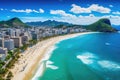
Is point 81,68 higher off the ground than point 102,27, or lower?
lower

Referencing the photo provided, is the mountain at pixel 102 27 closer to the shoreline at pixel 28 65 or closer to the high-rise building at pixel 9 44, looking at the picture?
the high-rise building at pixel 9 44

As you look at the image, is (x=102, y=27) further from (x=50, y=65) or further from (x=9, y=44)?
(x=50, y=65)

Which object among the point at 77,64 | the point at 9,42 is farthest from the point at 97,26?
the point at 77,64

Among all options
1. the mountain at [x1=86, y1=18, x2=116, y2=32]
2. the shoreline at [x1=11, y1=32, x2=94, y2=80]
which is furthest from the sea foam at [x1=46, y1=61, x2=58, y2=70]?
the mountain at [x1=86, y1=18, x2=116, y2=32]

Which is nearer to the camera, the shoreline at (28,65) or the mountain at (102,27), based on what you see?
the shoreline at (28,65)

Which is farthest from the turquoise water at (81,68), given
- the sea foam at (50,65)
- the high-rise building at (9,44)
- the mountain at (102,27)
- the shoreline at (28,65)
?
the mountain at (102,27)

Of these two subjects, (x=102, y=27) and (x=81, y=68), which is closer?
(x=81, y=68)

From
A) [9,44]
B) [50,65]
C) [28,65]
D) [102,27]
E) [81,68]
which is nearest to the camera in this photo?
[81,68]

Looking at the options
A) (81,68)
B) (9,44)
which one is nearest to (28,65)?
(81,68)

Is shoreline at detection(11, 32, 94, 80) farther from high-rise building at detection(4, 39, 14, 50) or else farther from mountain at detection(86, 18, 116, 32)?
mountain at detection(86, 18, 116, 32)

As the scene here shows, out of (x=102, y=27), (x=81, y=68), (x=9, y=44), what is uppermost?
(x=102, y=27)

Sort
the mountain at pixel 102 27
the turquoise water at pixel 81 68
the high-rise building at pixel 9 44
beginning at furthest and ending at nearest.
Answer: the mountain at pixel 102 27 < the high-rise building at pixel 9 44 < the turquoise water at pixel 81 68
